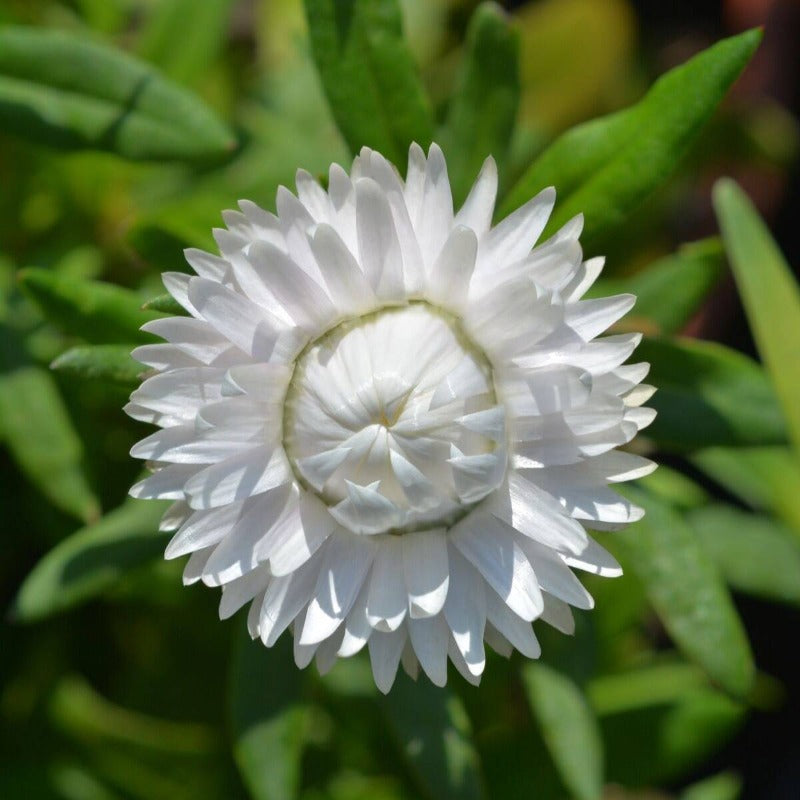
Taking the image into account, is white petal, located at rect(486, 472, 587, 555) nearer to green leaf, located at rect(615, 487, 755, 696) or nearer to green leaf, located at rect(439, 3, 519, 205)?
green leaf, located at rect(615, 487, 755, 696)

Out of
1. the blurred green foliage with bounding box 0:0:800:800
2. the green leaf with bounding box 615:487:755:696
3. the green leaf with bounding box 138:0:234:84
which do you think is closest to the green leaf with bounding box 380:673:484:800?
the blurred green foliage with bounding box 0:0:800:800

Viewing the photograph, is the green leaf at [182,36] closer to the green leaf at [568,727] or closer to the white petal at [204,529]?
the white petal at [204,529]

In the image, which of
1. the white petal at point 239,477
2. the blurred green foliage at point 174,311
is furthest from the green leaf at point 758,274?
the white petal at point 239,477

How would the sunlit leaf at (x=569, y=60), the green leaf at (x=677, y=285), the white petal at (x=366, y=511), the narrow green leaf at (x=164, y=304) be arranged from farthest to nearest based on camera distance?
the sunlit leaf at (x=569, y=60) < the green leaf at (x=677, y=285) < the narrow green leaf at (x=164, y=304) < the white petal at (x=366, y=511)

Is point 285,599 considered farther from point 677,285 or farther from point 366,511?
point 677,285

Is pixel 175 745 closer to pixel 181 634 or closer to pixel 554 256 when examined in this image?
pixel 181 634

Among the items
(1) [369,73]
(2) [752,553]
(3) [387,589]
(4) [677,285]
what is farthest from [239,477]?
(2) [752,553]

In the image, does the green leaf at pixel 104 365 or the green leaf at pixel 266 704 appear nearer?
the green leaf at pixel 104 365
